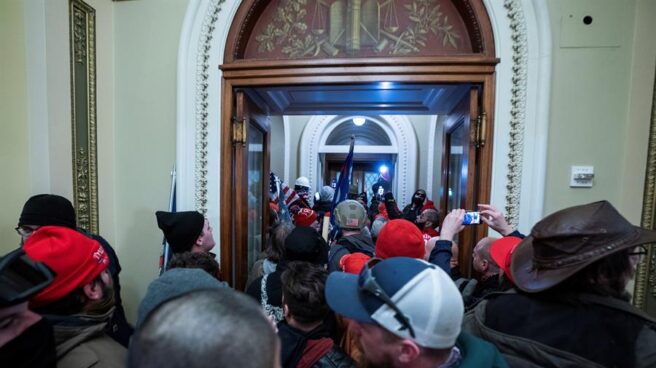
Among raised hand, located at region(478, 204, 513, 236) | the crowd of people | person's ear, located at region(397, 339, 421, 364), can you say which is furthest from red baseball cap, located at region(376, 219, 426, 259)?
person's ear, located at region(397, 339, 421, 364)

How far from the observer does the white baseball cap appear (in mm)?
628

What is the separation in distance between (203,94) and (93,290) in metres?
1.42

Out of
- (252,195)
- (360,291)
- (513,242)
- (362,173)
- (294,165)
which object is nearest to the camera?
(360,291)

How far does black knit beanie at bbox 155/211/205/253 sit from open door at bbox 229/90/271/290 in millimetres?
451

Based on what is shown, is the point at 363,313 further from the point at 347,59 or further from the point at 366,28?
the point at 366,28

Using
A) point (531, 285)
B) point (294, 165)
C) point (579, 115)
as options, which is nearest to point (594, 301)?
point (531, 285)

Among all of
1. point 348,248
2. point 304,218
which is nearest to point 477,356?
point 348,248

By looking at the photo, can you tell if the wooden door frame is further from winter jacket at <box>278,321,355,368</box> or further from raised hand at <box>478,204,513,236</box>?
winter jacket at <box>278,321,355,368</box>

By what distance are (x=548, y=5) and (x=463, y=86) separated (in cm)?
61

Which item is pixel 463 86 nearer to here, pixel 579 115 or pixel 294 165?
pixel 579 115

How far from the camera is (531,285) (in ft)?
2.85

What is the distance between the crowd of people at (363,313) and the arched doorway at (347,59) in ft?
3.17

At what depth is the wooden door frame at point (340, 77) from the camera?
1812 millimetres

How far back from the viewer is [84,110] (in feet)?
6.27
